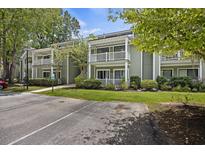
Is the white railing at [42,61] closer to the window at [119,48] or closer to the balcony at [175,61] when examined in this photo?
the window at [119,48]

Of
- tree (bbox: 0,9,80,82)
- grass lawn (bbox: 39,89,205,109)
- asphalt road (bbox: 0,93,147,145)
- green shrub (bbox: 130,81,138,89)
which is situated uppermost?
tree (bbox: 0,9,80,82)

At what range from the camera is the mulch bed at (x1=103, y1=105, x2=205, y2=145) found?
5742 millimetres

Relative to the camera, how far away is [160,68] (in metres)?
20.7

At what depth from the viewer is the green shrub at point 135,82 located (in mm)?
19562

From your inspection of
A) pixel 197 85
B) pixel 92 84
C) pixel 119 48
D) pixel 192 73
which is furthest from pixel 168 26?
pixel 119 48

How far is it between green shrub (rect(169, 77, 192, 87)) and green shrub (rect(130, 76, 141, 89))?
2875 mm

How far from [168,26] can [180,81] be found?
12066 mm

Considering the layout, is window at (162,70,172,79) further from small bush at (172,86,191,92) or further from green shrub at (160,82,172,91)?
small bush at (172,86,191,92)

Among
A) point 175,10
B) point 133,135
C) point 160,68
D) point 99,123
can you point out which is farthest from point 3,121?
point 160,68

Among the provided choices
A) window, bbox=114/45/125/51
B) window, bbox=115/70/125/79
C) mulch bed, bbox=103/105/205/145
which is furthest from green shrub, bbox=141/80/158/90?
mulch bed, bbox=103/105/205/145

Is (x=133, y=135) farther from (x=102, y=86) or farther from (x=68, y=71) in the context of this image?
(x=68, y=71)

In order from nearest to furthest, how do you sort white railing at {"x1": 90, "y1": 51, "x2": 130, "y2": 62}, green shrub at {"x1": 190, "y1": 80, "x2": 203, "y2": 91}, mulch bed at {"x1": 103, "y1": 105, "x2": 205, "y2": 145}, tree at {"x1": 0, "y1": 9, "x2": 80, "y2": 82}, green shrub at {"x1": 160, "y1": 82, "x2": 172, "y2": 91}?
mulch bed at {"x1": 103, "y1": 105, "x2": 205, "y2": 145}
green shrub at {"x1": 190, "y1": 80, "x2": 203, "y2": 91}
green shrub at {"x1": 160, "y1": 82, "x2": 172, "y2": 91}
white railing at {"x1": 90, "y1": 51, "x2": 130, "y2": 62}
tree at {"x1": 0, "y1": 9, "x2": 80, "y2": 82}
